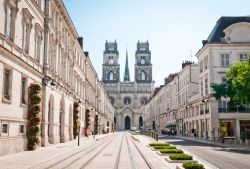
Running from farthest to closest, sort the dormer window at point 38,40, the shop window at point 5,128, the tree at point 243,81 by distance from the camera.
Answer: the tree at point 243,81, the dormer window at point 38,40, the shop window at point 5,128

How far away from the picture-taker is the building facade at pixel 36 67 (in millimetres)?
19828

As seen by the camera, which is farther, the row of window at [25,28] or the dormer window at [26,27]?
the dormer window at [26,27]

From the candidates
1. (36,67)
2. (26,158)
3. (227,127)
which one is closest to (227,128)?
(227,127)

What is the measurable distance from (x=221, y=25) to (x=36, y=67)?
33.8 m

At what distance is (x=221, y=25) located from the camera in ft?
165

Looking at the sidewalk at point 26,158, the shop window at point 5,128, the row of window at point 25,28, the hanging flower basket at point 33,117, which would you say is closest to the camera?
the sidewalk at point 26,158

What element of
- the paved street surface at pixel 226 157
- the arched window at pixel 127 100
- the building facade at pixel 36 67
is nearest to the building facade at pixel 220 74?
the paved street surface at pixel 226 157

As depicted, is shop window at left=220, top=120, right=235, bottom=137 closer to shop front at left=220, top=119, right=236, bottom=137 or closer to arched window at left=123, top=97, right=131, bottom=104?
shop front at left=220, top=119, right=236, bottom=137

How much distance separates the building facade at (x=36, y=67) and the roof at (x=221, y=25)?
2155cm

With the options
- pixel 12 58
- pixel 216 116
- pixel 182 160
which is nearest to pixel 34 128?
pixel 12 58

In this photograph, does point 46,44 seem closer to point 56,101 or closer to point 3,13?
point 56,101

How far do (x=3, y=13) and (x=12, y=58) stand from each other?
286cm

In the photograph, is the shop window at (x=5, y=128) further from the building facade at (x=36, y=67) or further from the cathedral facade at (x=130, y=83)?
the cathedral facade at (x=130, y=83)

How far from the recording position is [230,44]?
1889 inches
